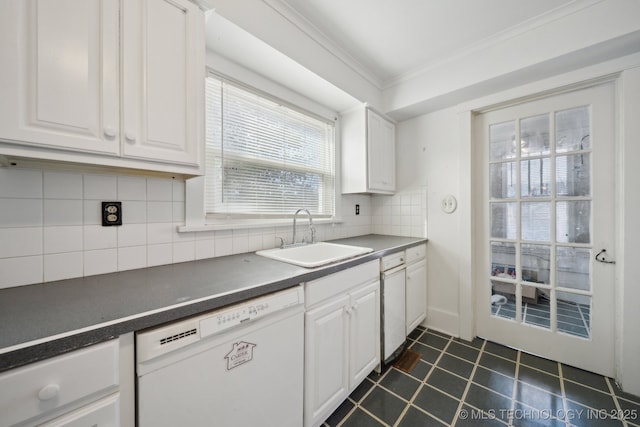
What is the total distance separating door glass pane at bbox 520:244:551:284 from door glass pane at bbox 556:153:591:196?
17.9 inches

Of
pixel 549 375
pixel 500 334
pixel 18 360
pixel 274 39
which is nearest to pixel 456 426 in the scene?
pixel 549 375

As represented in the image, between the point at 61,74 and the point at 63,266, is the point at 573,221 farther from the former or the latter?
the point at 63,266

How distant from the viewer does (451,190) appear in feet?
7.20

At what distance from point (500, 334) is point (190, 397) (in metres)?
2.41

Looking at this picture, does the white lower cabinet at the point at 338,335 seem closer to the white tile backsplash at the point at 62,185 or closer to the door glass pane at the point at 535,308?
the white tile backsplash at the point at 62,185

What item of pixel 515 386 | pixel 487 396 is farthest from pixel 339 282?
pixel 515 386

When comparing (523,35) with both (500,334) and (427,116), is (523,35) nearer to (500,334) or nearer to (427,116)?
(427,116)

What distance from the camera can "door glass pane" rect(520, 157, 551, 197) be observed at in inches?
71.4

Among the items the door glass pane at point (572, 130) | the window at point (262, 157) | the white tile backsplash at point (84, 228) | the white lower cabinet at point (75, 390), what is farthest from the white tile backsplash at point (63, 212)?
the door glass pane at point (572, 130)

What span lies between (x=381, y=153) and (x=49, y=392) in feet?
7.97

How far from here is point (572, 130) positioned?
1720mm

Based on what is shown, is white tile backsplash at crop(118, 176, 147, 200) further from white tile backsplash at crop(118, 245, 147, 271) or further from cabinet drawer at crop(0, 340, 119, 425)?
cabinet drawer at crop(0, 340, 119, 425)

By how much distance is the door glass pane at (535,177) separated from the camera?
1.81 metres

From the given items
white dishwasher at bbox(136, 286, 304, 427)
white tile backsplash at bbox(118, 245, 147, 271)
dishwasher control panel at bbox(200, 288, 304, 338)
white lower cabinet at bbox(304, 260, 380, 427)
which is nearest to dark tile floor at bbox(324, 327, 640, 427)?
white lower cabinet at bbox(304, 260, 380, 427)
